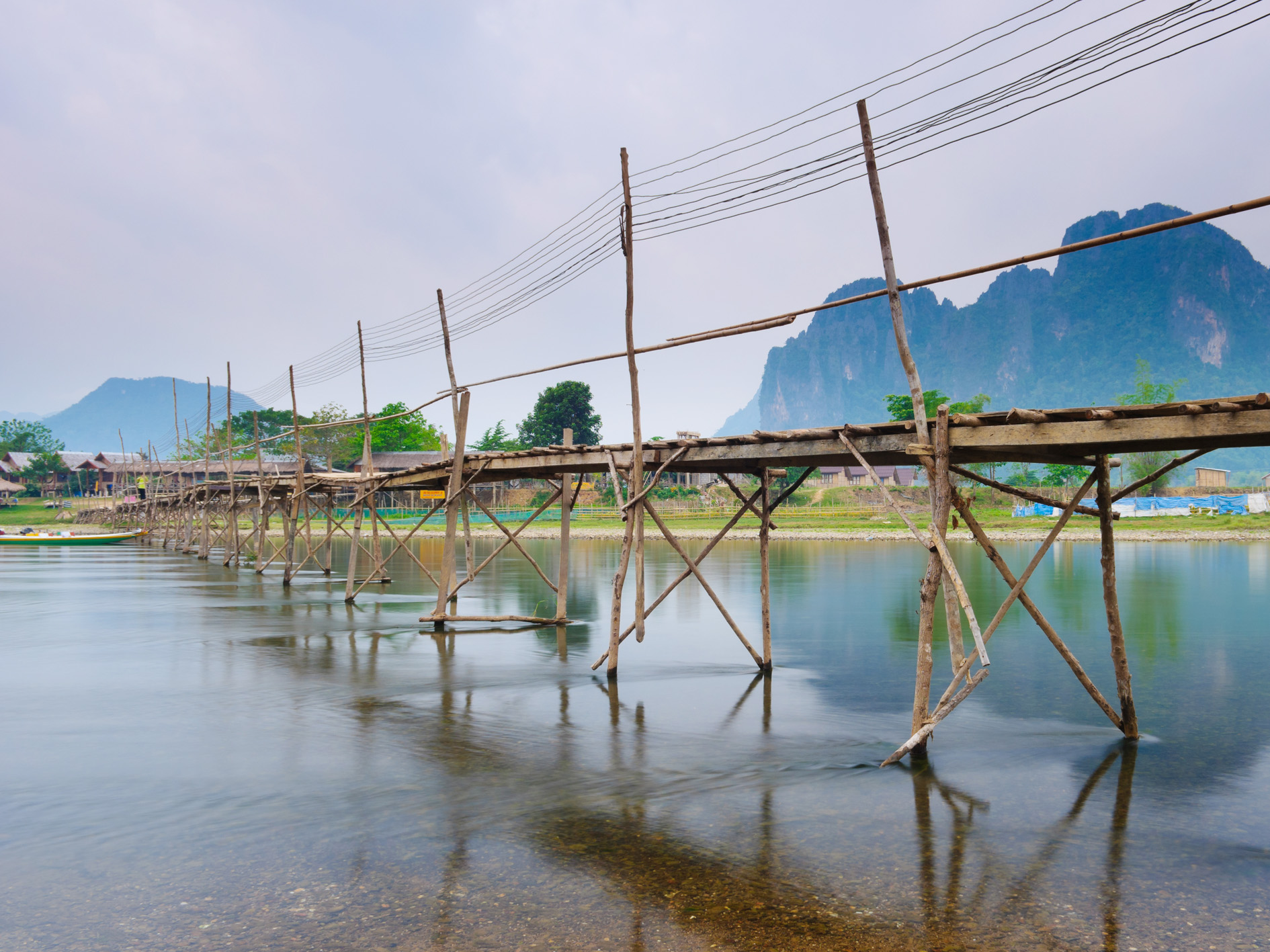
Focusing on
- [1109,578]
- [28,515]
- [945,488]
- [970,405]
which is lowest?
[1109,578]

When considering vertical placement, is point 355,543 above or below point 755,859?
above

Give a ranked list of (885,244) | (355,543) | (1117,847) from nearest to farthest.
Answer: (1117,847) < (885,244) < (355,543)

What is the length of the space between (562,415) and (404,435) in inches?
771

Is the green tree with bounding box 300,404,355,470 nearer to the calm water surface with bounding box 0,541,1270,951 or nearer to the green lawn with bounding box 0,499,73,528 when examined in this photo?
the green lawn with bounding box 0,499,73,528

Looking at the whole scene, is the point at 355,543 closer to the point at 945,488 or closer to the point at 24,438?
the point at 945,488

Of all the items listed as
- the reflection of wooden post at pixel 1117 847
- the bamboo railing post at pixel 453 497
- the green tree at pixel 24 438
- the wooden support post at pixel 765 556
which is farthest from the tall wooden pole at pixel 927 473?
the green tree at pixel 24 438

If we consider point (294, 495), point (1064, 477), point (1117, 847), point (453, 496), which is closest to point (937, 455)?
point (1117, 847)

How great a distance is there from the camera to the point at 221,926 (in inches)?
244

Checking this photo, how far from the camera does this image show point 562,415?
10425cm

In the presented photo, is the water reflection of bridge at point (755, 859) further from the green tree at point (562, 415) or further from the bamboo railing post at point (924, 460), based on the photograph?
the green tree at point (562, 415)

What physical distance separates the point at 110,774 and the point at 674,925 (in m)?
7.42

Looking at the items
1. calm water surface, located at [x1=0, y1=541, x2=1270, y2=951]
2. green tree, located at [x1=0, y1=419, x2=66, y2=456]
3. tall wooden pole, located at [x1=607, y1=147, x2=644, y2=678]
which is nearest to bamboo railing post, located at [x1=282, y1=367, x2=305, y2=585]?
calm water surface, located at [x1=0, y1=541, x2=1270, y2=951]

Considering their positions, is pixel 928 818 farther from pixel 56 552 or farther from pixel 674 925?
pixel 56 552

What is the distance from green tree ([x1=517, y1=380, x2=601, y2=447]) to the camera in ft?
342
